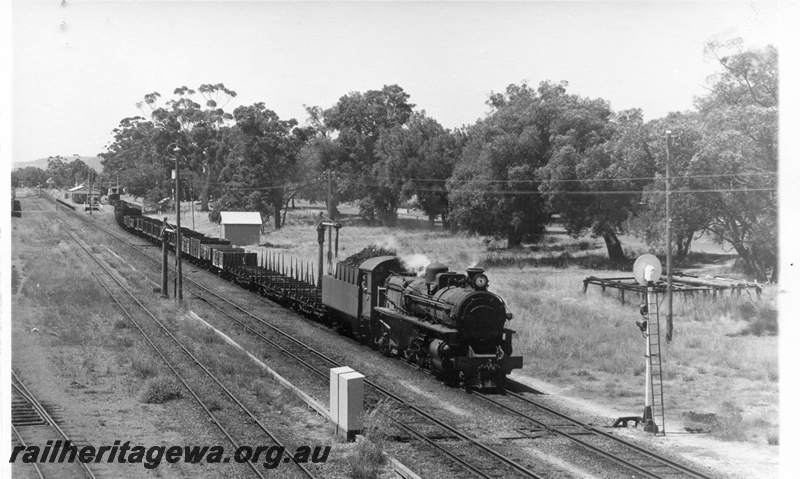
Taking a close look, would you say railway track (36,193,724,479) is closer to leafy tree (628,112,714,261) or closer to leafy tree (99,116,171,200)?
leafy tree (628,112,714,261)

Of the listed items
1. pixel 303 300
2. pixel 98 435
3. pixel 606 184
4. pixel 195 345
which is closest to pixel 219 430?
pixel 98 435

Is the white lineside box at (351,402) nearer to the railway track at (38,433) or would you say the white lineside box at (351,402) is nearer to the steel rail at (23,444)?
the railway track at (38,433)

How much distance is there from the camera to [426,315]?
1831 cm

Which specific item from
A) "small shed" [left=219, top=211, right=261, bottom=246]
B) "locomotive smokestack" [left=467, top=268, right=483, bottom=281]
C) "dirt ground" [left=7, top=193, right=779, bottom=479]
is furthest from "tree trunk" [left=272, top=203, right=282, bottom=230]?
"locomotive smokestack" [left=467, top=268, right=483, bottom=281]

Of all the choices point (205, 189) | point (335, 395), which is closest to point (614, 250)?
point (335, 395)

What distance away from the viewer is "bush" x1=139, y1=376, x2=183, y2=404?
628 inches

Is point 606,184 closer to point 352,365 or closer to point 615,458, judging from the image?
point 352,365

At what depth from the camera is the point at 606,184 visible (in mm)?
43094

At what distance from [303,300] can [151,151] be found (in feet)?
205

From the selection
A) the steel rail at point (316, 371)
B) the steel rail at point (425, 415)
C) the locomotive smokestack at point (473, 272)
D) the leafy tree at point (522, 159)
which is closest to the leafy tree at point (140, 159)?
the leafy tree at point (522, 159)

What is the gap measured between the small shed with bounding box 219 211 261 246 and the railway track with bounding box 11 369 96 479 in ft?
116

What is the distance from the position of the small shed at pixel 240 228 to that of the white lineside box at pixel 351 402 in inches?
1620

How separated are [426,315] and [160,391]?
7013 mm

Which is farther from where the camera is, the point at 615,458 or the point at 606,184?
the point at 606,184
